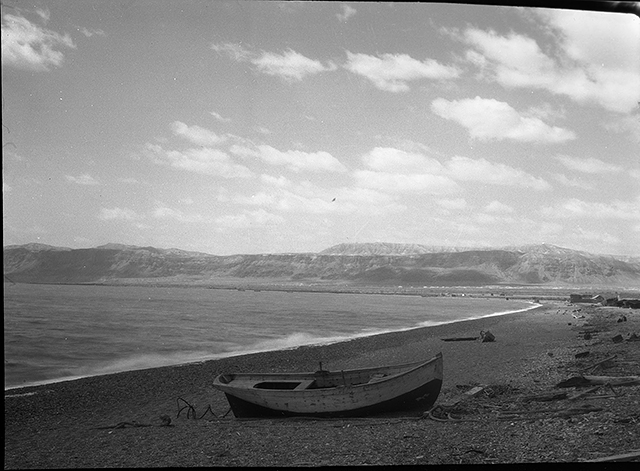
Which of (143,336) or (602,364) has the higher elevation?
(602,364)

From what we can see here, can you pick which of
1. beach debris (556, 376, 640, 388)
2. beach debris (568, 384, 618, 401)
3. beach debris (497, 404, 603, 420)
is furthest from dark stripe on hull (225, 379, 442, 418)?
beach debris (556, 376, 640, 388)

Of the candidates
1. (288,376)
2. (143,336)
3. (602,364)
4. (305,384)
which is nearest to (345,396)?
(305,384)

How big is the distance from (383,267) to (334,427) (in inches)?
5110

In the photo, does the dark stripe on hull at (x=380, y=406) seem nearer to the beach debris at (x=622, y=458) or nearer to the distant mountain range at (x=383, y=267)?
the beach debris at (x=622, y=458)

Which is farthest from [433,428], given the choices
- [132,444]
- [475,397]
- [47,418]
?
[47,418]

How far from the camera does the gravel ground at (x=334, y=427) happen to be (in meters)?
6.75

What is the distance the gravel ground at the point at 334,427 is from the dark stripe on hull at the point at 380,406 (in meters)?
0.17

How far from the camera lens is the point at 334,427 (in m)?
8.34

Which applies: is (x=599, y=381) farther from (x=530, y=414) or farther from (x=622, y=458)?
(x=622, y=458)

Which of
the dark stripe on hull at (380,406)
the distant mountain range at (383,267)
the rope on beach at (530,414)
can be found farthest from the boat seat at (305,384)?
the distant mountain range at (383,267)

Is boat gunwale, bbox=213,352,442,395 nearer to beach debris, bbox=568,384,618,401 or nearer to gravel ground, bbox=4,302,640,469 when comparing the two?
gravel ground, bbox=4,302,640,469

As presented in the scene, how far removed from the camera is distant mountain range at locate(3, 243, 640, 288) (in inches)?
4470

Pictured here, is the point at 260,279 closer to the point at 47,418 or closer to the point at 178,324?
the point at 178,324

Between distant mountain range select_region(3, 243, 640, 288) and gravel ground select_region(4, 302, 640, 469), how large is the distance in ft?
327
